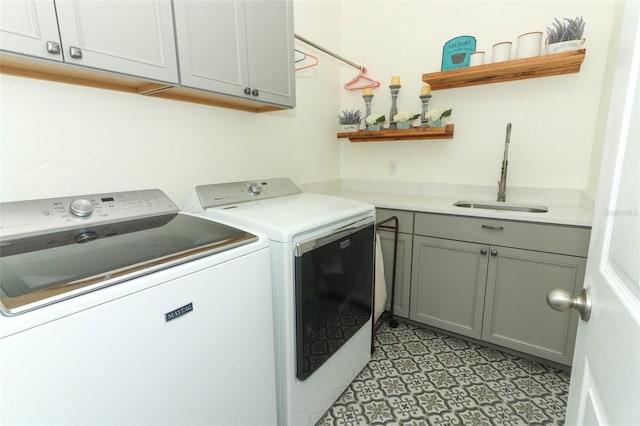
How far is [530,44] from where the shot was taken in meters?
1.86

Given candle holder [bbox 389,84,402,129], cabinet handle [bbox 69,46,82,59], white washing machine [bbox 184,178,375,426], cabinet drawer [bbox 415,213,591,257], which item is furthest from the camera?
candle holder [bbox 389,84,402,129]

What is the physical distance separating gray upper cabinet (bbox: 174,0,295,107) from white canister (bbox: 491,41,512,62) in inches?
51.1

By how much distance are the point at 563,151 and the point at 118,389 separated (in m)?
2.58

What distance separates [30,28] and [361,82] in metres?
2.25

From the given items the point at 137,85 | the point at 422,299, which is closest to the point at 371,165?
the point at 422,299

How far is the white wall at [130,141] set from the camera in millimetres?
1077

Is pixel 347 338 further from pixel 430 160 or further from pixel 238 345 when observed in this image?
pixel 430 160

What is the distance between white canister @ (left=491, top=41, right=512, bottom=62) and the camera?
1933mm

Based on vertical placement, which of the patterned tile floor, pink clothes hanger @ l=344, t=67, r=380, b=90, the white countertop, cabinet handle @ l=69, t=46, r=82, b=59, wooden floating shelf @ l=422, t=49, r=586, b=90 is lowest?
the patterned tile floor

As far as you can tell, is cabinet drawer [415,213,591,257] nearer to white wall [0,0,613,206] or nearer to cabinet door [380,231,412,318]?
cabinet door [380,231,412,318]

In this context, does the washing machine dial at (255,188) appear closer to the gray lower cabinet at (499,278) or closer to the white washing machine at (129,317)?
the white washing machine at (129,317)

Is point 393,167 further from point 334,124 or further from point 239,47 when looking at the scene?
point 239,47

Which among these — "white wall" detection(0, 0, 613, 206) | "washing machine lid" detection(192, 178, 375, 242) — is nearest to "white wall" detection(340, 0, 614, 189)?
"white wall" detection(0, 0, 613, 206)

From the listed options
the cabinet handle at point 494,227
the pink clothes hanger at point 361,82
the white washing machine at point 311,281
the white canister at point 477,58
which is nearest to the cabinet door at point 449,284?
the cabinet handle at point 494,227
